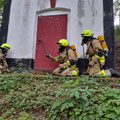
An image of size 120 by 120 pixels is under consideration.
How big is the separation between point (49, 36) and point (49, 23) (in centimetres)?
65

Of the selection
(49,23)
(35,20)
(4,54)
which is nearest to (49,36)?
(49,23)

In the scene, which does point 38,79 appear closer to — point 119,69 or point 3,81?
point 3,81

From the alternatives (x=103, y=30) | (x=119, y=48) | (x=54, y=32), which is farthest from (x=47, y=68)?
(x=119, y=48)

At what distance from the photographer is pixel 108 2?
19.8 ft

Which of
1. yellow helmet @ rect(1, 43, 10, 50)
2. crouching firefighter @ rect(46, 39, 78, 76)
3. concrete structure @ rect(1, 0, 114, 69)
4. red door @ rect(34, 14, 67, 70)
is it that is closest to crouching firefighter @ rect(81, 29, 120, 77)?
crouching firefighter @ rect(46, 39, 78, 76)

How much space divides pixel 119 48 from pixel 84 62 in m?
5.09

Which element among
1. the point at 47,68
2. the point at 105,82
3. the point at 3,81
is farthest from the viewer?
the point at 47,68

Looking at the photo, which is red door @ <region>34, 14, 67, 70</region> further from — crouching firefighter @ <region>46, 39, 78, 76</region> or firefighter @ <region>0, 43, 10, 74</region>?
firefighter @ <region>0, 43, 10, 74</region>

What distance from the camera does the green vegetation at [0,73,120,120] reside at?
2193mm

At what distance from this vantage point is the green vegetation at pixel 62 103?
219 centimetres

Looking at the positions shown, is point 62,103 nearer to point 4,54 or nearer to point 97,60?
point 97,60

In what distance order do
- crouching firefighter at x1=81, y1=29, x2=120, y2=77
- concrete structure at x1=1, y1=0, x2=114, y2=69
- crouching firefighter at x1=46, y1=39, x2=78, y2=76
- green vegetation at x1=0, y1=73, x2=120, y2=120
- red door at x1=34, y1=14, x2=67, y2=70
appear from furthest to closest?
red door at x1=34, y1=14, x2=67, y2=70 < concrete structure at x1=1, y1=0, x2=114, y2=69 < crouching firefighter at x1=46, y1=39, x2=78, y2=76 < crouching firefighter at x1=81, y1=29, x2=120, y2=77 < green vegetation at x1=0, y1=73, x2=120, y2=120

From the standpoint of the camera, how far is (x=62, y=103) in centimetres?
253

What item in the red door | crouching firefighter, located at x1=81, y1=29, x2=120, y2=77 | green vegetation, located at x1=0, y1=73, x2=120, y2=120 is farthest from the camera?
the red door
